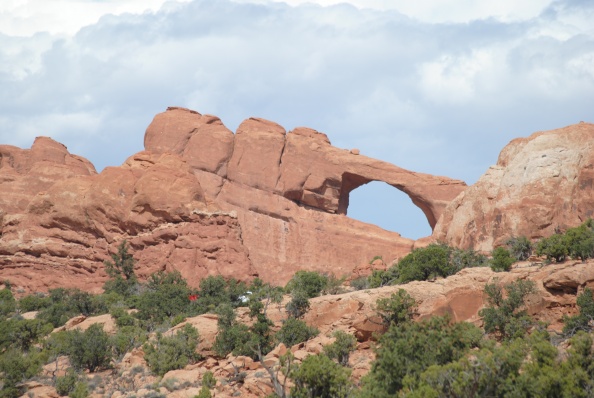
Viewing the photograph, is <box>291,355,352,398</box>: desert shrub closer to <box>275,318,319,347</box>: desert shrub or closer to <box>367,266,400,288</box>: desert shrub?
<box>275,318,319,347</box>: desert shrub

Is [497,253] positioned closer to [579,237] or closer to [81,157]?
[579,237]

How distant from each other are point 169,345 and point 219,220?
23.3 meters

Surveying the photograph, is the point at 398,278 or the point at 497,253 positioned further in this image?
the point at 398,278

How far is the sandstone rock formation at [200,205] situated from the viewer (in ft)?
192

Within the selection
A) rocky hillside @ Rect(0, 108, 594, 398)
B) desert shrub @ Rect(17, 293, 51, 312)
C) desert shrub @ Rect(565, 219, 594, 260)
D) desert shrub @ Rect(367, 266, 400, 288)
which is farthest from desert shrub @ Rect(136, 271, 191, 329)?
desert shrub @ Rect(565, 219, 594, 260)

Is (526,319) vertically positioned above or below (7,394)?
above

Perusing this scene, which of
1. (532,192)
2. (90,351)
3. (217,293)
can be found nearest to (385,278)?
(217,293)

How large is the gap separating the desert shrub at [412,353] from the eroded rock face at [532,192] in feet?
75.9

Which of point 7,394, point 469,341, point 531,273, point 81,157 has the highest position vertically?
point 81,157

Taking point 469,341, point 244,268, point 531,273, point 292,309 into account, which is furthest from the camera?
point 244,268

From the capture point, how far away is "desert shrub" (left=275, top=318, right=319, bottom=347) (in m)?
36.6

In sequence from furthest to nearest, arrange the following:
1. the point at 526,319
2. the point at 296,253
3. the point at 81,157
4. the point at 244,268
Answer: the point at 81,157 → the point at 296,253 → the point at 244,268 → the point at 526,319

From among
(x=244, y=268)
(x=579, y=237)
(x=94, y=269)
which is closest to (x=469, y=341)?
(x=579, y=237)

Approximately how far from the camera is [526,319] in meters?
33.2
